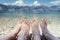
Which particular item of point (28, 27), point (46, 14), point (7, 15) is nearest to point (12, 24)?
point (7, 15)

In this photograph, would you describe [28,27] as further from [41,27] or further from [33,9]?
[33,9]

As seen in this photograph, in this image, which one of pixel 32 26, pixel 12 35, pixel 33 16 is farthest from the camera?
pixel 33 16

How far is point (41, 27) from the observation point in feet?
4.84

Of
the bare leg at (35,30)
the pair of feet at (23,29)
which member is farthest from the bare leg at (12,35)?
the bare leg at (35,30)

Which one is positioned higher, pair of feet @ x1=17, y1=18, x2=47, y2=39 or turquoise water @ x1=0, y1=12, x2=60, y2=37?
turquoise water @ x1=0, y1=12, x2=60, y2=37

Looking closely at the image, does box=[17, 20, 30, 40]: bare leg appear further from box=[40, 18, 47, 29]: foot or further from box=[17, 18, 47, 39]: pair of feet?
box=[40, 18, 47, 29]: foot

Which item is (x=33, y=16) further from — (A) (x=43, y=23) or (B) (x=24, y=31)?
(B) (x=24, y=31)

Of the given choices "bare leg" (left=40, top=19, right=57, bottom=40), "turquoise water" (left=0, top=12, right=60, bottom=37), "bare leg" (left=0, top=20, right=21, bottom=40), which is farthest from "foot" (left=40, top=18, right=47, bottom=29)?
"bare leg" (left=0, top=20, right=21, bottom=40)

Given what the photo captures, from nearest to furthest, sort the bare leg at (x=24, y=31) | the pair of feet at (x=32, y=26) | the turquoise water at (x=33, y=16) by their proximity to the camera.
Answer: the bare leg at (x=24, y=31), the pair of feet at (x=32, y=26), the turquoise water at (x=33, y=16)

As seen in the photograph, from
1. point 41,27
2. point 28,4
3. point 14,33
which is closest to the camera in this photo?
point 14,33

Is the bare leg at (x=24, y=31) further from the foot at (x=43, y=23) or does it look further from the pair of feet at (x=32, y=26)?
the foot at (x=43, y=23)

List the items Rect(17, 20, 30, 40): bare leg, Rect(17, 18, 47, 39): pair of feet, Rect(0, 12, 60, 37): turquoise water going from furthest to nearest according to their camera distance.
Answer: Rect(0, 12, 60, 37): turquoise water
Rect(17, 18, 47, 39): pair of feet
Rect(17, 20, 30, 40): bare leg

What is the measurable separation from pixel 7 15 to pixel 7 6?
0.10 meters

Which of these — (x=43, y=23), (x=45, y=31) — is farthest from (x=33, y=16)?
(x=45, y=31)
